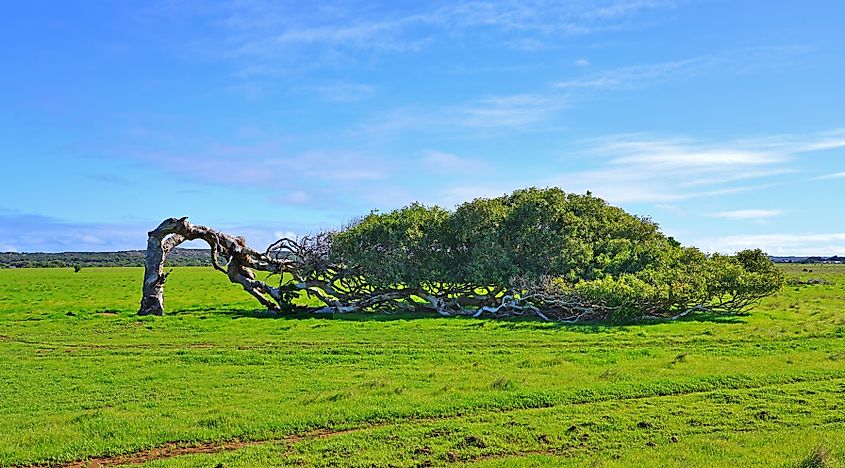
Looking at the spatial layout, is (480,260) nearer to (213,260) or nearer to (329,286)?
(329,286)

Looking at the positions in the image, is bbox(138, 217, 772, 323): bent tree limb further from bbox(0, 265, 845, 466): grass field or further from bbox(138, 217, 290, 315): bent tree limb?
bbox(0, 265, 845, 466): grass field

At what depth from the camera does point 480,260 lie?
35.6 metres

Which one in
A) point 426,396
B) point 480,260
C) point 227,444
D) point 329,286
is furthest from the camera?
point 329,286

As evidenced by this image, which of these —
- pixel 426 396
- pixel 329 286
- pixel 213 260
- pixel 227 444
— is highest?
pixel 213 260

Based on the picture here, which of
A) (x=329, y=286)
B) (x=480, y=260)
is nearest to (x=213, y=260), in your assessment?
(x=329, y=286)

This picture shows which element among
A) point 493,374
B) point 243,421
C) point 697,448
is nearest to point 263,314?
point 493,374

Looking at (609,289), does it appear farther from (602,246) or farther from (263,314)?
(263,314)

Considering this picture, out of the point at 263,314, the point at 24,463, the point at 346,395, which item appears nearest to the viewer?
the point at 24,463

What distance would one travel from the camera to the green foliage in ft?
110

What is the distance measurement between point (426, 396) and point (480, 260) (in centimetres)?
2110

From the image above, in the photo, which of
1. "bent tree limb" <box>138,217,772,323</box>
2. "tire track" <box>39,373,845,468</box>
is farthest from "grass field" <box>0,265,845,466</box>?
"bent tree limb" <box>138,217,772,323</box>

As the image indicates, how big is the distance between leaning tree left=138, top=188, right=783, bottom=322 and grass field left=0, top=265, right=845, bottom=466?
666 cm

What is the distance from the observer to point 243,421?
12.8 meters

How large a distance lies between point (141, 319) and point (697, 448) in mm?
26712
